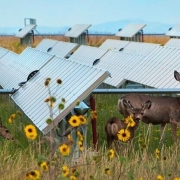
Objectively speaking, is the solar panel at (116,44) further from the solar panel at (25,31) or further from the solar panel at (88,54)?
the solar panel at (25,31)

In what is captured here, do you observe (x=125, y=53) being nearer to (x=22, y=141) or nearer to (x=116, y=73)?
(x=116, y=73)

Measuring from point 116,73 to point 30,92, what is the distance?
7.32m

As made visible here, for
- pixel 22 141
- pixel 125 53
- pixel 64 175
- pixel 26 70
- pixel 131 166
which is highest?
pixel 64 175

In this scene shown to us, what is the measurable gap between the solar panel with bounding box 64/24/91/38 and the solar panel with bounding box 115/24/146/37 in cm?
187

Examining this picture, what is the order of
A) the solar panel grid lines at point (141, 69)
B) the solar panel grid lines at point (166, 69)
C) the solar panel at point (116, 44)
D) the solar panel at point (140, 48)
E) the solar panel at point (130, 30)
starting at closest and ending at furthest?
the solar panel grid lines at point (166, 69), the solar panel grid lines at point (141, 69), the solar panel at point (140, 48), the solar panel at point (116, 44), the solar panel at point (130, 30)

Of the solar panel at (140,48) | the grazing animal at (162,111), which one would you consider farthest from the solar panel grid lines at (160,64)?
the solar panel at (140,48)

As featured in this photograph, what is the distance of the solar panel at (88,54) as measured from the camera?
2166 cm

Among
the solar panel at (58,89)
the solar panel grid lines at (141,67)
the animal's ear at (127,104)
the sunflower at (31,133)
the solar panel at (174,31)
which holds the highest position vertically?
the sunflower at (31,133)

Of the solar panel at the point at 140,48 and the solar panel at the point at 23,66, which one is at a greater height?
the solar panel at the point at 23,66

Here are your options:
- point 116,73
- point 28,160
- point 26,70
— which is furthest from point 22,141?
point 116,73

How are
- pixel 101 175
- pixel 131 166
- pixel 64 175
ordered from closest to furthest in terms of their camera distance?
pixel 64 175 < pixel 101 175 < pixel 131 166

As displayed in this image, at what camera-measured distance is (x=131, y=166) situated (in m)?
7.11

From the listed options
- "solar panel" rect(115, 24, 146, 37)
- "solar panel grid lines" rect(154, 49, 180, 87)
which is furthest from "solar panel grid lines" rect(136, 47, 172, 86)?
"solar panel" rect(115, 24, 146, 37)

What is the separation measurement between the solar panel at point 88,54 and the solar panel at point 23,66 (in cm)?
409
